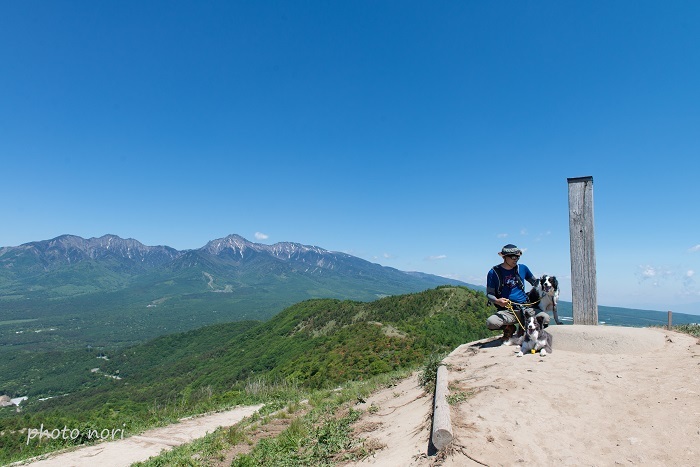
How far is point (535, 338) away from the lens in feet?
23.6

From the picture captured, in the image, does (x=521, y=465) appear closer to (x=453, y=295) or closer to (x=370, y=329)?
(x=370, y=329)

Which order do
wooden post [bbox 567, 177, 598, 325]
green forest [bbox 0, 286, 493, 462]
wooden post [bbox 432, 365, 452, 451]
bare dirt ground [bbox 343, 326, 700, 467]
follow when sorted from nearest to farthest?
bare dirt ground [bbox 343, 326, 700, 467] < wooden post [bbox 432, 365, 452, 451] < wooden post [bbox 567, 177, 598, 325] < green forest [bbox 0, 286, 493, 462]

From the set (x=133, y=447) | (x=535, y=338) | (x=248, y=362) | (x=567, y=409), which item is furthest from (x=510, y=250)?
(x=248, y=362)

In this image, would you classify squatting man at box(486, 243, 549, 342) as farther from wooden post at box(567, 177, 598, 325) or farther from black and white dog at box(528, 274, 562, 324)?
wooden post at box(567, 177, 598, 325)

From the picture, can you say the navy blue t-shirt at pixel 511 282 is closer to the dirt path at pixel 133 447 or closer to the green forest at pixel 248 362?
the green forest at pixel 248 362

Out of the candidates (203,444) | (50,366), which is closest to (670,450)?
(203,444)

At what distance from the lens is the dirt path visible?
8.62 m

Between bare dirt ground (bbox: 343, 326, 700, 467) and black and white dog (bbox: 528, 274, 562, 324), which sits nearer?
bare dirt ground (bbox: 343, 326, 700, 467)

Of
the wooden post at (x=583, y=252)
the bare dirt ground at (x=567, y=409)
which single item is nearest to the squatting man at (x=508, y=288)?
the bare dirt ground at (x=567, y=409)

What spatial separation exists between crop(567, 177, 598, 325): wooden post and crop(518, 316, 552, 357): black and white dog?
66.6 inches

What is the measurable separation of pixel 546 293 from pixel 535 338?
96 centimetres

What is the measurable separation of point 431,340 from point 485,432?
36111 mm

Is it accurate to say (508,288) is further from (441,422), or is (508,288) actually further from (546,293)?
(441,422)

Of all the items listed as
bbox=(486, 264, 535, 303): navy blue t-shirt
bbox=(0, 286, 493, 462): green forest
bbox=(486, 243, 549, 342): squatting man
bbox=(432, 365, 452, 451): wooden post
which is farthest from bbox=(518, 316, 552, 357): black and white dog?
bbox=(0, 286, 493, 462): green forest
